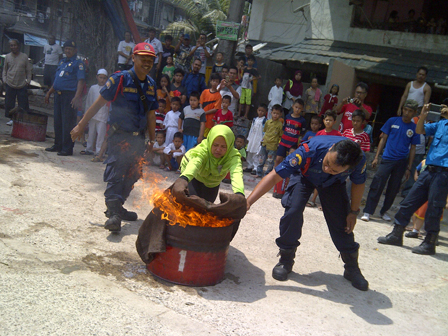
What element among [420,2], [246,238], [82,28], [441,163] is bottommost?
[246,238]

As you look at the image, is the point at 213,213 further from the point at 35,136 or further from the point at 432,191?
the point at 35,136

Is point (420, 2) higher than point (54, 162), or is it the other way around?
point (420, 2)

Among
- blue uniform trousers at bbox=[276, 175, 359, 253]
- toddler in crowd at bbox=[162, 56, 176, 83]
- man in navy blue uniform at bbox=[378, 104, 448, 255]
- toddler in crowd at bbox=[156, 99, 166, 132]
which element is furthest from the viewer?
toddler in crowd at bbox=[162, 56, 176, 83]

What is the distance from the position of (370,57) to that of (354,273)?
915 cm

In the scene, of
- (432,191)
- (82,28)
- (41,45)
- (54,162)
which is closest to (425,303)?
(432,191)

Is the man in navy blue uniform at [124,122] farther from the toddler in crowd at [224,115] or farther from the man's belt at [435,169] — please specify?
the man's belt at [435,169]

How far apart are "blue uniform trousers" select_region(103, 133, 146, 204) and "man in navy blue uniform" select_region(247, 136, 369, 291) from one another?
1793mm

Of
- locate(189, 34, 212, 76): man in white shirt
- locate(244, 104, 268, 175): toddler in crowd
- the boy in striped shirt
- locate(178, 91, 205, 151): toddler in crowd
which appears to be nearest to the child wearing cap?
locate(178, 91, 205, 151): toddler in crowd

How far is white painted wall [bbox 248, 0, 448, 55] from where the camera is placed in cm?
1176

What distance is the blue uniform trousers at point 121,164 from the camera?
15.3 ft

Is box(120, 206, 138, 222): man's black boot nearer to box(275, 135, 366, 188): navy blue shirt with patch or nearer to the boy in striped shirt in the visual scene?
box(275, 135, 366, 188): navy blue shirt with patch

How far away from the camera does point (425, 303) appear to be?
4.12m

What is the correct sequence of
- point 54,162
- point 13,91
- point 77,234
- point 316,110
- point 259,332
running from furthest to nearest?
point 316,110 → point 13,91 → point 54,162 → point 77,234 → point 259,332

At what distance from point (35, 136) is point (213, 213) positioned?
6.82 meters
